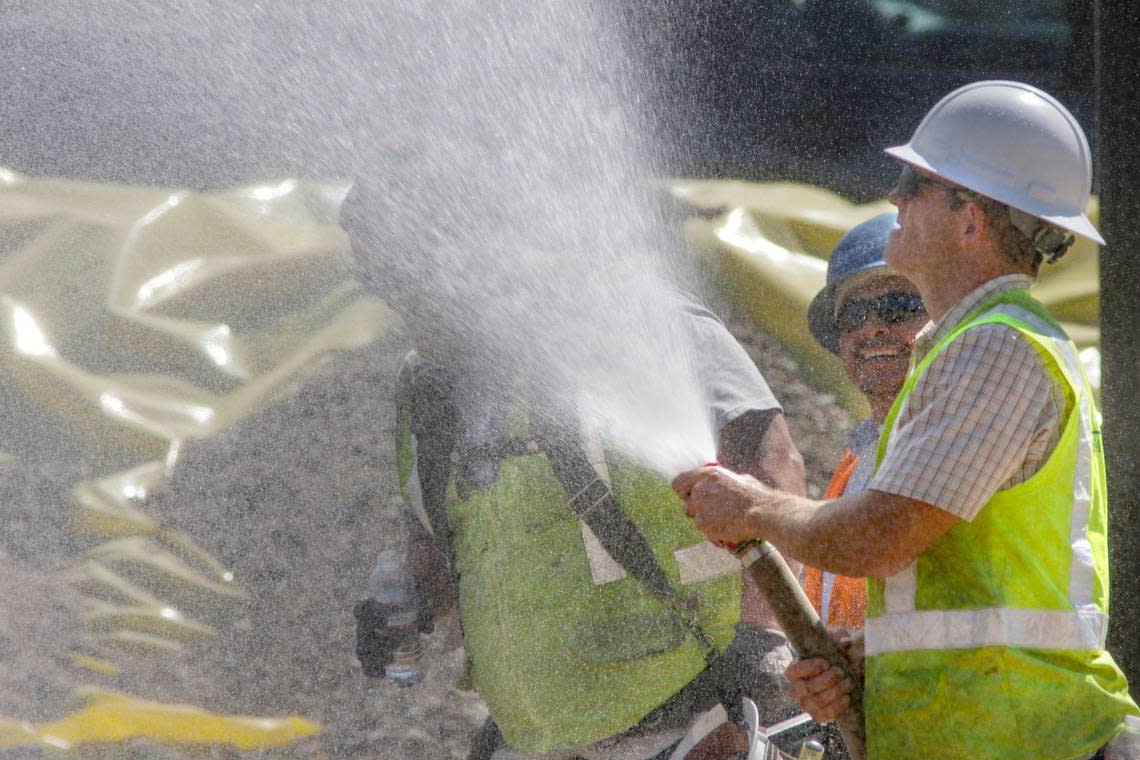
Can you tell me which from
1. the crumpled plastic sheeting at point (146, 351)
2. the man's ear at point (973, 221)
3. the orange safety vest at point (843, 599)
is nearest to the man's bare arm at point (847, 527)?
the man's ear at point (973, 221)

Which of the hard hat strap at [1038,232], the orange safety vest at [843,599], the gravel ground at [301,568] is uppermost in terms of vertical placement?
the hard hat strap at [1038,232]

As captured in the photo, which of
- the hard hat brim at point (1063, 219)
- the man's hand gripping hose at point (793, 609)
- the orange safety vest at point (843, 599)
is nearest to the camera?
the hard hat brim at point (1063, 219)

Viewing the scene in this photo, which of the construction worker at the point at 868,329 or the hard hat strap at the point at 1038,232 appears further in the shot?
A: the construction worker at the point at 868,329

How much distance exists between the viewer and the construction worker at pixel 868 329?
9.61 feet

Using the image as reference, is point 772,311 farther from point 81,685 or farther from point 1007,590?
point 81,685

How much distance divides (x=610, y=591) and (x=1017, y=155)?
1.29 metres

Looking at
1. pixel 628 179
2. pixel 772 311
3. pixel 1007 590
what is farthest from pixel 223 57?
pixel 1007 590

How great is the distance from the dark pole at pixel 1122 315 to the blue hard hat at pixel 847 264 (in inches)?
23.0

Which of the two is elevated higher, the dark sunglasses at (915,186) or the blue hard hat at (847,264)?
the dark sunglasses at (915,186)

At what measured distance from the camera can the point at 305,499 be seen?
11.5 feet

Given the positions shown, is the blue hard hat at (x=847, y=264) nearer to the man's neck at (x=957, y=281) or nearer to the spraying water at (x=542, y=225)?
the spraying water at (x=542, y=225)

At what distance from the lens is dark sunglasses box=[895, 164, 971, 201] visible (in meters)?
1.96

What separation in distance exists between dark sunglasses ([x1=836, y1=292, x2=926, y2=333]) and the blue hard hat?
8 centimetres

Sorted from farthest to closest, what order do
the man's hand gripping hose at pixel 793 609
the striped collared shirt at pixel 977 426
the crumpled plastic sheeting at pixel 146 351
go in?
the crumpled plastic sheeting at pixel 146 351 → the man's hand gripping hose at pixel 793 609 → the striped collared shirt at pixel 977 426
